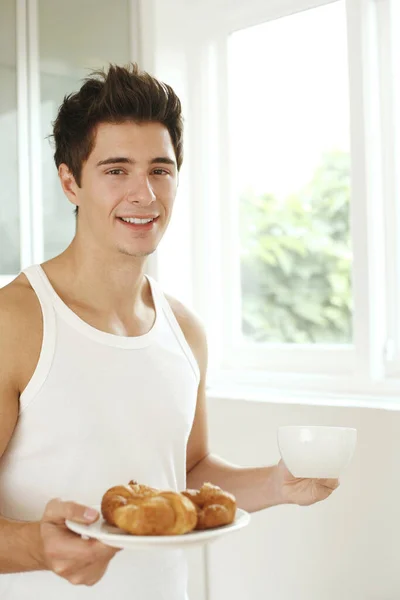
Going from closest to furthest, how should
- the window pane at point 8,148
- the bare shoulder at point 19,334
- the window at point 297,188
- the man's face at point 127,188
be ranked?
1. the bare shoulder at point 19,334
2. the man's face at point 127,188
3. the window at point 297,188
4. the window pane at point 8,148

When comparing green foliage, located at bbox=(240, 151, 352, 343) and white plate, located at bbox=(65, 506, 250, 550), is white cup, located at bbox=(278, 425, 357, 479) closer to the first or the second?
white plate, located at bbox=(65, 506, 250, 550)

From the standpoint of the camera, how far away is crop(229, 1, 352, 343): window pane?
2.23 m

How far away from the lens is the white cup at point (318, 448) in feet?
4.00

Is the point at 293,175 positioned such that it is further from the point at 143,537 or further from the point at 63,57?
the point at 143,537

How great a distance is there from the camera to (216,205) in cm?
253

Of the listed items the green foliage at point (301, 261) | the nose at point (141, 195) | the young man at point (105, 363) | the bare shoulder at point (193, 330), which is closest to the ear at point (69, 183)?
the young man at point (105, 363)

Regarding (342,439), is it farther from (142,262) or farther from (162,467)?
(142,262)

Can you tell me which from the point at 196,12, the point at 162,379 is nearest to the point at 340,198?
the point at 196,12

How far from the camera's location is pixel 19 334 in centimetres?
139

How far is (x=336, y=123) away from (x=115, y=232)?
0.98 m

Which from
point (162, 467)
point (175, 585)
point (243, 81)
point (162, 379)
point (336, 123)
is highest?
point (243, 81)

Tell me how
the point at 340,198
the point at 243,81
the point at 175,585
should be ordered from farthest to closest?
the point at 243,81, the point at 340,198, the point at 175,585

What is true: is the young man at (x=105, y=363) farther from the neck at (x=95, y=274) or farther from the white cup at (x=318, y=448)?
the white cup at (x=318, y=448)

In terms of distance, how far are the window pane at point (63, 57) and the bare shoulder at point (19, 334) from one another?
0.85 m
